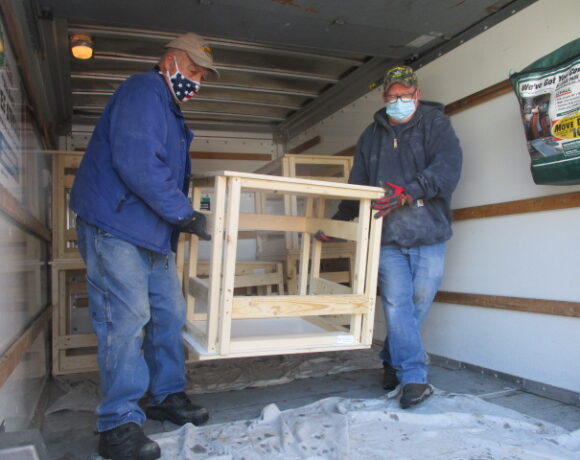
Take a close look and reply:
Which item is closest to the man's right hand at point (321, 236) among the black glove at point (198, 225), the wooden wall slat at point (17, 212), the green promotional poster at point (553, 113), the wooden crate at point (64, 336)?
the black glove at point (198, 225)

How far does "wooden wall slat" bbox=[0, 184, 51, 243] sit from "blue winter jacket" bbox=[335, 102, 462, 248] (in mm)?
1893

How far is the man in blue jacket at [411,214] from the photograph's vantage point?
2.73m

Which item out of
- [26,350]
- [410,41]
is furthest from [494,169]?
[26,350]

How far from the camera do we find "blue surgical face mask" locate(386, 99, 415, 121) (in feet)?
9.41

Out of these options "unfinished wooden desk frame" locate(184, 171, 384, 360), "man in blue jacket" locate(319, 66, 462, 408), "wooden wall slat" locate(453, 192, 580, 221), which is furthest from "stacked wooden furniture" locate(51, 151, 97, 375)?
"wooden wall slat" locate(453, 192, 580, 221)

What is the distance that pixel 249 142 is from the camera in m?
5.74

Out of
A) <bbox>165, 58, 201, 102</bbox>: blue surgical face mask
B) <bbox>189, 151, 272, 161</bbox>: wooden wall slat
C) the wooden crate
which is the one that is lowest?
the wooden crate

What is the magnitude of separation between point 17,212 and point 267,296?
123 cm

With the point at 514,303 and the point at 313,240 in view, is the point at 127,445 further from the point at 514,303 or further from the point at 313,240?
the point at 514,303

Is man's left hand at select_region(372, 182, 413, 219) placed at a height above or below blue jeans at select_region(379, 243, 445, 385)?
above

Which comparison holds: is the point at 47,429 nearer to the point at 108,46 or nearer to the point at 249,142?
the point at 108,46

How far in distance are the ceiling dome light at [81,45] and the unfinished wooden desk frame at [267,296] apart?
4.79 feet

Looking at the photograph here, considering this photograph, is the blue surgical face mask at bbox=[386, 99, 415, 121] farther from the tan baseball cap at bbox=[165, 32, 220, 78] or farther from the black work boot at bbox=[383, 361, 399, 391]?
the black work boot at bbox=[383, 361, 399, 391]

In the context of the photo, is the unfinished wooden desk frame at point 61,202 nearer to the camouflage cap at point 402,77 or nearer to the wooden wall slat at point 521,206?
the camouflage cap at point 402,77
